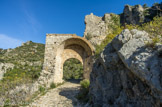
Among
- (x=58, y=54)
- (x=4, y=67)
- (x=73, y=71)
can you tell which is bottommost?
(x=73, y=71)

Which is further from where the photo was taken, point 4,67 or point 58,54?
point 4,67

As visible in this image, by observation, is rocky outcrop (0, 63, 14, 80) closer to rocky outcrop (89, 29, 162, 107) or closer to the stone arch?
the stone arch

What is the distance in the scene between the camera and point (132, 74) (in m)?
3.28

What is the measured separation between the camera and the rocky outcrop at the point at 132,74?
251 cm

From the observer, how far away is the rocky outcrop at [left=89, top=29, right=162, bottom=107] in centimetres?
251

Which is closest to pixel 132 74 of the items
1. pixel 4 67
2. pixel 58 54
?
pixel 58 54

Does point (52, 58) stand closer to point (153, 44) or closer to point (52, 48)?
point (52, 48)

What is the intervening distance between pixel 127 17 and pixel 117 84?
25.6 metres

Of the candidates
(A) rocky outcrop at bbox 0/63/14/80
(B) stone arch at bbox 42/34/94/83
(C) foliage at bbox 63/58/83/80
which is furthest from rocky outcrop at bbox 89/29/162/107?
(A) rocky outcrop at bbox 0/63/14/80

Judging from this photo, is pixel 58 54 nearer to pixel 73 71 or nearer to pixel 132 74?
pixel 132 74

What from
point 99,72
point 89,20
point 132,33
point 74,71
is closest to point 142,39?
point 132,33

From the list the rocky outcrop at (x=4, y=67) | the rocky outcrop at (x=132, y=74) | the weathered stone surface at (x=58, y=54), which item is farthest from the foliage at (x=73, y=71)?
the rocky outcrop at (x=132, y=74)

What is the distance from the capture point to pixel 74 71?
22.1m

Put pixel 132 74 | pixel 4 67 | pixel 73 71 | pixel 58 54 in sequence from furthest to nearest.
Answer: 1. pixel 4 67
2. pixel 73 71
3. pixel 58 54
4. pixel 132 74
